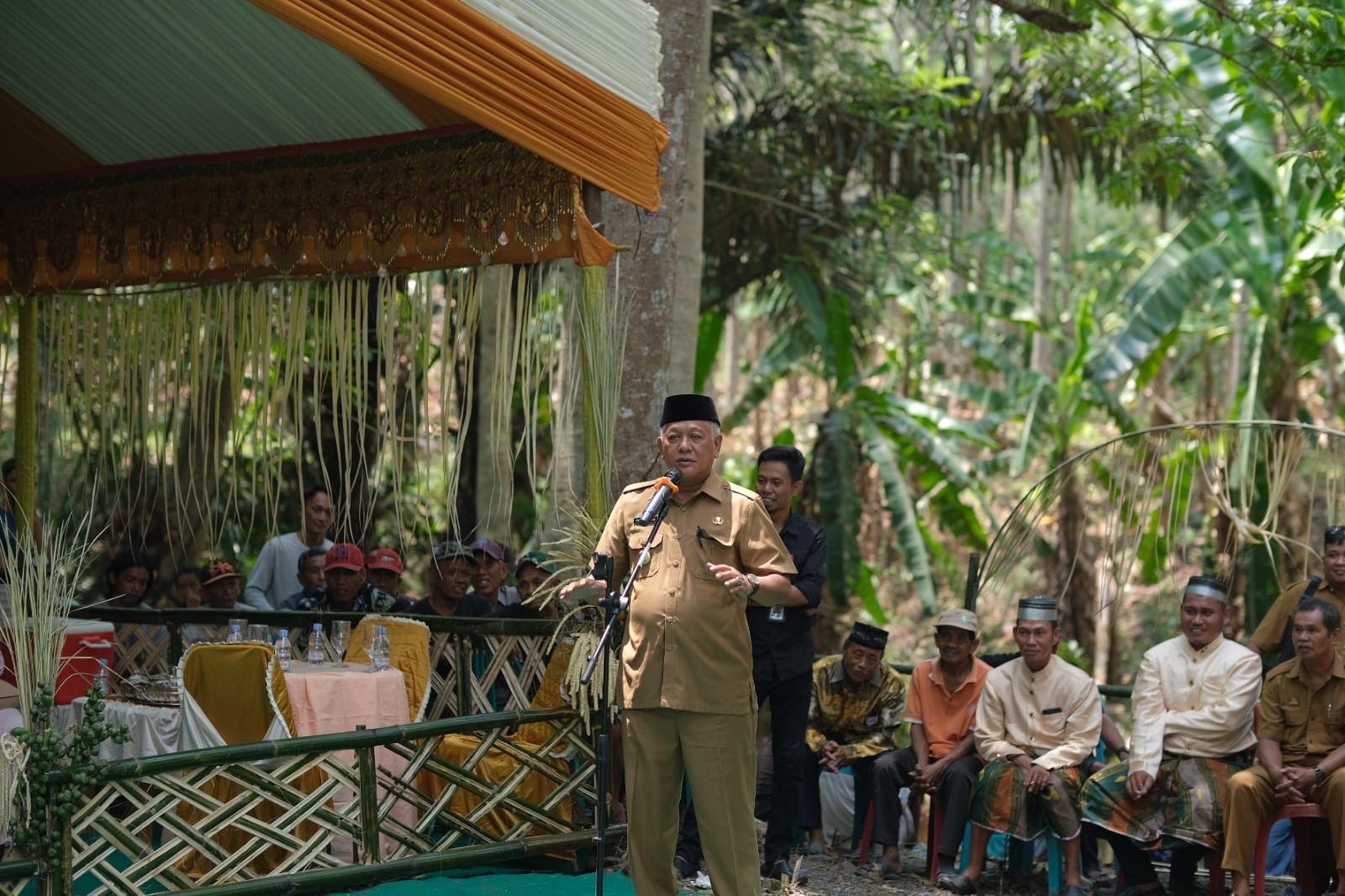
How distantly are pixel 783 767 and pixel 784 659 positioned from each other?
0.44m

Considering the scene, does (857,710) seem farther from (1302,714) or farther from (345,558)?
(345,558)

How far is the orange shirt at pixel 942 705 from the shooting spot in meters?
6.50

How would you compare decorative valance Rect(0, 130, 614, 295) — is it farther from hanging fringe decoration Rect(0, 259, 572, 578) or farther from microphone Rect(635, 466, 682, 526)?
microphone Rect(635, 466, 682, 526)

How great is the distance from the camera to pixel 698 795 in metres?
4.60

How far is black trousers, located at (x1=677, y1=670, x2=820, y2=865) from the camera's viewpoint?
567 cm

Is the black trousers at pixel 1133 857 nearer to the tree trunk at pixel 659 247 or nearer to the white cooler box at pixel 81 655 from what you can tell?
the tree trunk at pixel 659 247

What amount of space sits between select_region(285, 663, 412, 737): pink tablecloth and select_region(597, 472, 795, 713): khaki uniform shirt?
137 centimetres

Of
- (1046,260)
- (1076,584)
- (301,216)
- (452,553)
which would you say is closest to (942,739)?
(452,553)

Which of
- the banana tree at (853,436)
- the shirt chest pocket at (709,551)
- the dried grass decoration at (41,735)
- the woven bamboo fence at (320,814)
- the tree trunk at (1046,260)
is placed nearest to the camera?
the dried grass decoration at (41,735)

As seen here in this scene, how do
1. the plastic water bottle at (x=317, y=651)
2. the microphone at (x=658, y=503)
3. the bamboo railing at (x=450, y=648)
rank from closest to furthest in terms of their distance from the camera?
1. the microphone at (x=658, y=503)
2. the plastic water bottle at (x=317, y=651)
3. the bamboo railing at (x=450, y=648)

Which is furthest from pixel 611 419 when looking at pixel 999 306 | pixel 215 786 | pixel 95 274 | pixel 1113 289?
pixel 1113 289

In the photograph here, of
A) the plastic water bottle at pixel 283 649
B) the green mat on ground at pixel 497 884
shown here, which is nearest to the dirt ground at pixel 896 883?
the green mat on ground at pixel 497 884

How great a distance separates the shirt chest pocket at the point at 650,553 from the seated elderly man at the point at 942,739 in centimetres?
221

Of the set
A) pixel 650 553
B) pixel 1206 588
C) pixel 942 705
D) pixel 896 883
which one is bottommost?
pixel 896 883
